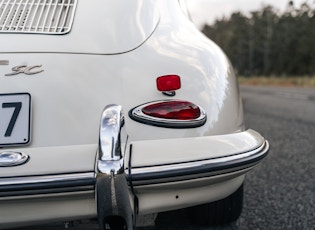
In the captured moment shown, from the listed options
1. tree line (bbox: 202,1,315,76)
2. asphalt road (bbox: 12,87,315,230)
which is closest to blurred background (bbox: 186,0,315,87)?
tree line (bbox: 202,1,315,76)

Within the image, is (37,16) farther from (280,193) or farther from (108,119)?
(280,193)

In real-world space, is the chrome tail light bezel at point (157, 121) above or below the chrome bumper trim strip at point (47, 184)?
above

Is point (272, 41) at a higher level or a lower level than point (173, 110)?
lower

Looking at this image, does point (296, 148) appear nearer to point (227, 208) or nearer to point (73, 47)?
point (227, 208)

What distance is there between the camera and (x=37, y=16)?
1.87 meters

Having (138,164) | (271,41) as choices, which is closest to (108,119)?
(138,164)

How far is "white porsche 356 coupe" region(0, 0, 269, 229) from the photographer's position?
4.87 feet

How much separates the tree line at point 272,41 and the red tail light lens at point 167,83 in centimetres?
4871

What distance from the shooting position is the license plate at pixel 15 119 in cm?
156

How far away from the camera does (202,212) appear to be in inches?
89.1

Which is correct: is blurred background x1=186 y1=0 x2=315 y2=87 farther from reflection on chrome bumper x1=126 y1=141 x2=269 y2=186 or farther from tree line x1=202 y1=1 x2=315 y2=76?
reflection on chrome bumper x1=126 y1=141 x2=269 y2=186

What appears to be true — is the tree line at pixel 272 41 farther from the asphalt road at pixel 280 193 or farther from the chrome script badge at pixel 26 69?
the chrome script badge at pixel 26 69

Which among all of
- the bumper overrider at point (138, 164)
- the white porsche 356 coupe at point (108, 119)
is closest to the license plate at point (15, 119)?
the white porsche 356 coupe at point (108, 119)

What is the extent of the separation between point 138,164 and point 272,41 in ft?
212
